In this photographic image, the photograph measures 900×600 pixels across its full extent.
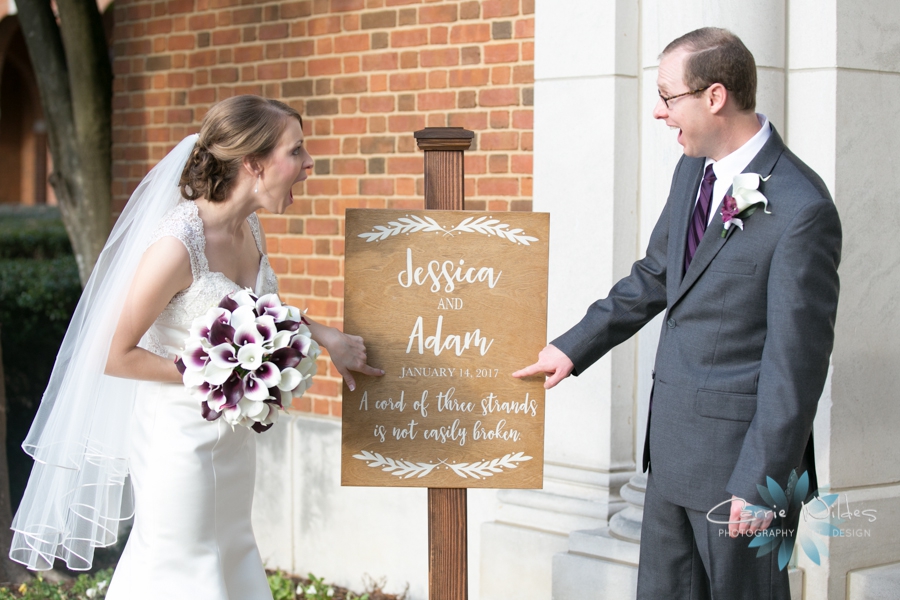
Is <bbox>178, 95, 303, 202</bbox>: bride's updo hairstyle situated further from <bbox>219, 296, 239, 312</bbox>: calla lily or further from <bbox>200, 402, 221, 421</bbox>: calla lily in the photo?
<bbox>200, 402, 221, 421</bbox>: calla lily

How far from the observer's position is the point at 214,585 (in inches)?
115

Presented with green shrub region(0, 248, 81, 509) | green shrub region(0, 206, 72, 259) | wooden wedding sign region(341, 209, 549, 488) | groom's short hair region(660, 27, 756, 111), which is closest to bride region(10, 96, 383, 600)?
wooden wedding sign region(341, 209, 549, 488)

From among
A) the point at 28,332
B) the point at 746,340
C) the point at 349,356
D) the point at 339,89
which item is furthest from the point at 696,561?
the point at 28,332

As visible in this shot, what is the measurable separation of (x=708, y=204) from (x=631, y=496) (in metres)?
1.54

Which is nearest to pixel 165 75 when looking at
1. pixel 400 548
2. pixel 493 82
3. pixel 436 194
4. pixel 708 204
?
pixel 493 82

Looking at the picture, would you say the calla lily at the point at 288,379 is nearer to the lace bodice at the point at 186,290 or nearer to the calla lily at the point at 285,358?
the calla lily at the point at 285,358

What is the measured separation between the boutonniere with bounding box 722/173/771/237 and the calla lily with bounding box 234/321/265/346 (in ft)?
4.14

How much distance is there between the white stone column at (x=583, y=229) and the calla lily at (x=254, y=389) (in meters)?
1.71

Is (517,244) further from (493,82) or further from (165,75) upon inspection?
(165,75)

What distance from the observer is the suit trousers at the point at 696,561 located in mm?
2502

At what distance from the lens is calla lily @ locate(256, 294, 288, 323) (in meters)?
2.71

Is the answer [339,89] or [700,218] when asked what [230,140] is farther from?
[339,89]

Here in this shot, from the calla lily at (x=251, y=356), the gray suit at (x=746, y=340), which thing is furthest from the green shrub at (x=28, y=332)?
the gray suit at (x=746, y=340)

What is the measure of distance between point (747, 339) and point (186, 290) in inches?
61.9
